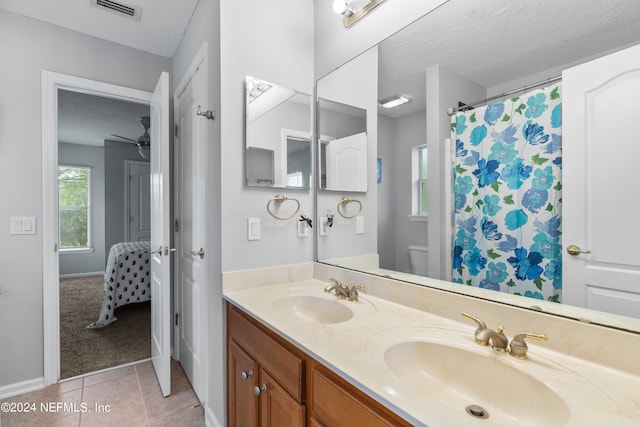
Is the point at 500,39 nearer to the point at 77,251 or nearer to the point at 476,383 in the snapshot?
the point at 476,383

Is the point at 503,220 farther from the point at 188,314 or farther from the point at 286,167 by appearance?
the point at 188,314

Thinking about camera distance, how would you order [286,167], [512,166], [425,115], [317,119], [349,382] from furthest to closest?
1. [317,119]
2. [286,167]
3. [425,115]
4. [512,166]
5. [349,382]

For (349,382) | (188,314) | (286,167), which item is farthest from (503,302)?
(188,314)

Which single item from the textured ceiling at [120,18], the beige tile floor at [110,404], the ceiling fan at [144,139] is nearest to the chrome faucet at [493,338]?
the beige tile floor at [110,404]

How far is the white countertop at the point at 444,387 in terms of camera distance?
59 centimetres

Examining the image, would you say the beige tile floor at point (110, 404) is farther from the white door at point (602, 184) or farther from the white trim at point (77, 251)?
the white trim at point (77, 251)

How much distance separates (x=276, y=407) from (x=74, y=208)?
21.4ft

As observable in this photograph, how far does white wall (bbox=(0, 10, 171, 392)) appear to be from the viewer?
6.52 feet

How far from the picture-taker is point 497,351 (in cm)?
82

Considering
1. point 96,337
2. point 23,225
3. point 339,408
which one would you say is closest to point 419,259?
point 339,408

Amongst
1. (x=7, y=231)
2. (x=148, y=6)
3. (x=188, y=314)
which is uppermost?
(x=148, y=6)

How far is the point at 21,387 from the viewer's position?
2020 millimetres

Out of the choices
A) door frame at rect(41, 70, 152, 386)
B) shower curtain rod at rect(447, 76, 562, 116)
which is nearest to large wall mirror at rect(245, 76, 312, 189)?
shower curtain rod at rect(447, 76, 562, 116)

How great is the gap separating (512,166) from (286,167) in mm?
1085
